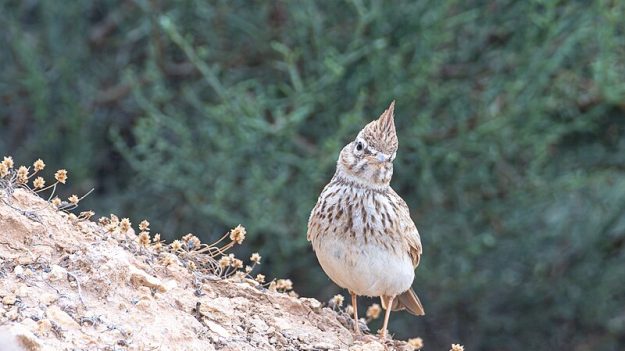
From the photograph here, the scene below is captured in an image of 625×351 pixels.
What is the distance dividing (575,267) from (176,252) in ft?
20.1

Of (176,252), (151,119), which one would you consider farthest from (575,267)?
(176,252)

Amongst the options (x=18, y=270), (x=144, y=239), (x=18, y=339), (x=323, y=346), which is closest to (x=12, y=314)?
(x=18, y=339)

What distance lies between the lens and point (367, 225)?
6.59 metres

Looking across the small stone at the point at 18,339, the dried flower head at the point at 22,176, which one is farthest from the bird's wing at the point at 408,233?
the small stone at the point at 18,339

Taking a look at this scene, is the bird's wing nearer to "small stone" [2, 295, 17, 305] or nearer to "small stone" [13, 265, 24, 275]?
"small stone" [13, 265, 24, 275]

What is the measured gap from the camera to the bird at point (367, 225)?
656 cm

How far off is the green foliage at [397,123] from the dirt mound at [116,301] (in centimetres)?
369

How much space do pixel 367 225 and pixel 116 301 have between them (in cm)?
183

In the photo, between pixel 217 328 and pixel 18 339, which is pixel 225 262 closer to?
pixel 217 328

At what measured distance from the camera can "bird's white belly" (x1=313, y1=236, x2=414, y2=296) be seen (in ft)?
21.4

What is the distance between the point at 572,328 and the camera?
1182 cm

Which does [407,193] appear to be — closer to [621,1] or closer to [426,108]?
[426,108]

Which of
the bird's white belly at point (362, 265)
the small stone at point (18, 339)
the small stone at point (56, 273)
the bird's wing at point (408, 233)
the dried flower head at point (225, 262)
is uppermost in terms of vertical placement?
the bird's wing at point (408, 233)

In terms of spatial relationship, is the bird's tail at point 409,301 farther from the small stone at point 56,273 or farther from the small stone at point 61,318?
the small stone at point 61,318
